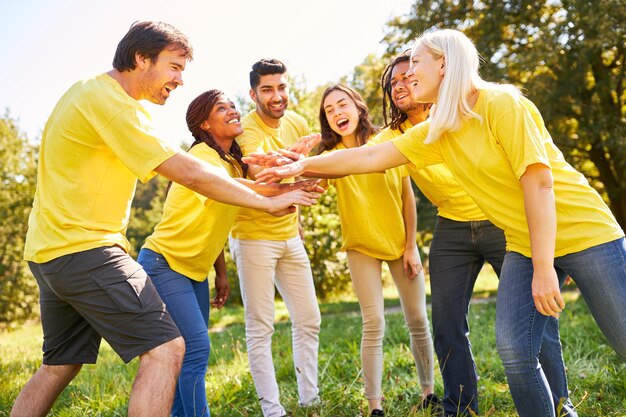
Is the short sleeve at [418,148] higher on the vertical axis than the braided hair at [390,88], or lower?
lower

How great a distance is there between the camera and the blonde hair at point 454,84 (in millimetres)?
2990

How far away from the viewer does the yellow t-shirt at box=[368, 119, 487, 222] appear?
3.93m

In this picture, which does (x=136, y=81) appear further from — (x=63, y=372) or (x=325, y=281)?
(x=325, y=281)

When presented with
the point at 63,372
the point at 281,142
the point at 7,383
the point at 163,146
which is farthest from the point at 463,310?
the point at 7,383

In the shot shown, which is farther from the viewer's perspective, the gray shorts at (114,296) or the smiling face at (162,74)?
the smiling face at (162,74)

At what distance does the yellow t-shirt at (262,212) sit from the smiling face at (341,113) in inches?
18.0

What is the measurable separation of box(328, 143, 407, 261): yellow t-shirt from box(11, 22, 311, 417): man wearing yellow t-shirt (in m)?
1.24

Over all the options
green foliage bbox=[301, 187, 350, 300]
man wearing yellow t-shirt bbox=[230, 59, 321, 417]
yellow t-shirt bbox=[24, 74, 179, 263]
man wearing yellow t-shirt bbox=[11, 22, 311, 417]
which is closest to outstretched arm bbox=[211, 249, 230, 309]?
man wearing yellow t-shirt bbox=[230, 59, 321, 417]

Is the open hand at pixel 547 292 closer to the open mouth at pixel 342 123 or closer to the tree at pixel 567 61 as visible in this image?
the open mouth at pixel 342 123

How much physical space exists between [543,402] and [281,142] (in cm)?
261

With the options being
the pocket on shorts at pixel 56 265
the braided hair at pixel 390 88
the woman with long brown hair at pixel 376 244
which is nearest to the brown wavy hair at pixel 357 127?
the woman with long brown hair at pixel 376 244

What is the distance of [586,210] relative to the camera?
9.61 ft

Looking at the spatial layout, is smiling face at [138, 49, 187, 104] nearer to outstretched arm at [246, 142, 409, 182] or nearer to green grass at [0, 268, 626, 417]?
outstretched arm at [246, 142, 409, 182]

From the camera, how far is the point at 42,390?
130 inches
